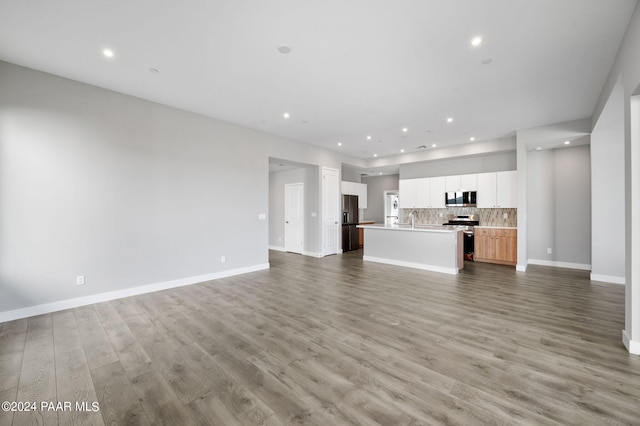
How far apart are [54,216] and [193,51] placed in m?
2.93

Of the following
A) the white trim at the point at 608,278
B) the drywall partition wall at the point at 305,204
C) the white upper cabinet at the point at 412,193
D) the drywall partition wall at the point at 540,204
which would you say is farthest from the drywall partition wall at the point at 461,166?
the drywall partition wall at the point at 305,204

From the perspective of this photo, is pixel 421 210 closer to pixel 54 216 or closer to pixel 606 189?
pixel 606 189

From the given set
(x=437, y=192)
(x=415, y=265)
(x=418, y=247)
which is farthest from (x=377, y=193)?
(x=415, y=265)

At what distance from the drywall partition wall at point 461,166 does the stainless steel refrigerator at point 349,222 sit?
1.89 meters

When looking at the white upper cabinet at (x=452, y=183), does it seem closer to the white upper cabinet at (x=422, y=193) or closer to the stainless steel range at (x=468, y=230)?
the white upper cabinet at (x=422, y=193)

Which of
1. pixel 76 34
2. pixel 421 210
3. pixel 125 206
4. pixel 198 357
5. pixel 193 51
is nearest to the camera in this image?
pixel 198 357

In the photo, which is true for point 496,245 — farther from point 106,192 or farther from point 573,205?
point 106,192

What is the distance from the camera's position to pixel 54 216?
3.60 m

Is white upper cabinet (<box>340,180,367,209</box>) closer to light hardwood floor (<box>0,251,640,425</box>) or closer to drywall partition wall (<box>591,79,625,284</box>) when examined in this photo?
light hardwood floor (<box>0,251,640,425</box>)

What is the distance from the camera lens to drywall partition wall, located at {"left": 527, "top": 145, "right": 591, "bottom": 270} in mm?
6070

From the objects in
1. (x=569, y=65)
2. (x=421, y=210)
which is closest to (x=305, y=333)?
(x=569, y=65)

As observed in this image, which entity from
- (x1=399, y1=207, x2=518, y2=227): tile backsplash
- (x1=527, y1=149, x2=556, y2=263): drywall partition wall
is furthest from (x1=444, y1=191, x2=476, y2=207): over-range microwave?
(x1=527, y1=149, x2=556, y2=263): drywall partition wall

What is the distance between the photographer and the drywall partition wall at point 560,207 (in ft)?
19.9

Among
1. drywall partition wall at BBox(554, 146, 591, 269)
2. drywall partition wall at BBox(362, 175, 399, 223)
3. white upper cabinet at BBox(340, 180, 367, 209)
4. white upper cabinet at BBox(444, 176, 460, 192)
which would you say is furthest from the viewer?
drywall partition wall at BBox(362, 175, 399, 223)
